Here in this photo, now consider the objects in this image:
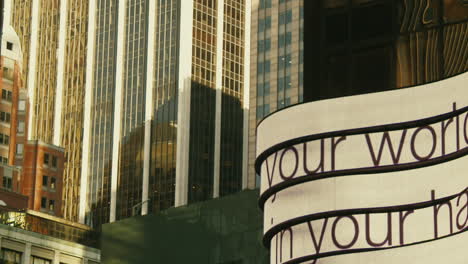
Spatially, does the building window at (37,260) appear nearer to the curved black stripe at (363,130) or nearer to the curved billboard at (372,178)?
the curved black stripe at (363,130)

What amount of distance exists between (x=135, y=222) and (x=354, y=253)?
144 ft

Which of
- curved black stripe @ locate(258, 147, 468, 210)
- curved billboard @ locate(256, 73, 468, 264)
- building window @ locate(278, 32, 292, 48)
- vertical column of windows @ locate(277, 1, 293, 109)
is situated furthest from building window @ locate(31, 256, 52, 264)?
curved billboard @ locate(256, 73, 468, 264)

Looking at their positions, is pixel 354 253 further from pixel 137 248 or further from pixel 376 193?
pixel 137 248

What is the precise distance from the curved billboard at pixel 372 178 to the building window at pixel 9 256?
129 meters

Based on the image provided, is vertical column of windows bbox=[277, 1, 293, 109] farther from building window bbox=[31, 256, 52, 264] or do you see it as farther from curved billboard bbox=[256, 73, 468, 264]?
curved billboard bbox=[256, 73, 468, 264]

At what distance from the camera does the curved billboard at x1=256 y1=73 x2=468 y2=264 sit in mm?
30469

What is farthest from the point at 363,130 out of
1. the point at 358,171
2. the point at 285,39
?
the point at 285,39

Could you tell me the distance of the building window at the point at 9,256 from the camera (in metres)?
161

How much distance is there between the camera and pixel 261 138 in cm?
3559

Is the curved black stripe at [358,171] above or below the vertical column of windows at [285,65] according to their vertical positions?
below

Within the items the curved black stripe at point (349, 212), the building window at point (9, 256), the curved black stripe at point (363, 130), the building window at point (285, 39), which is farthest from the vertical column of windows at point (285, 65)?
the curved black stripe at point (349, 212)

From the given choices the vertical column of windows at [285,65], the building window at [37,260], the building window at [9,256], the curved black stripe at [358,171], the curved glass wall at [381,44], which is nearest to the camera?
the curved black stripe at [358,171]

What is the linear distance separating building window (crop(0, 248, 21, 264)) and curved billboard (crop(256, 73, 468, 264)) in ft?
424

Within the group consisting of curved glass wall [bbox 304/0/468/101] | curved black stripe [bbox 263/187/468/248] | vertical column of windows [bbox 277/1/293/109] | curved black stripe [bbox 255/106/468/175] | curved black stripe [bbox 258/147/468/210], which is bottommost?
curved black stripe [bbox 263/187/468/248]
